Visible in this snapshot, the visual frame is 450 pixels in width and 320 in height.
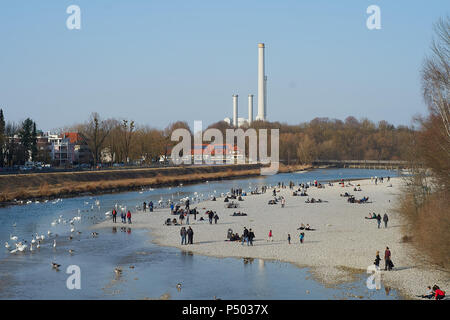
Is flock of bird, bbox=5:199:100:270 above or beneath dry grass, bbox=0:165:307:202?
beneath

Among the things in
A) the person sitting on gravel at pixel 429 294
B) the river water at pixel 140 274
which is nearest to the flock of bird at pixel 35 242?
the river water at pixel 140 274

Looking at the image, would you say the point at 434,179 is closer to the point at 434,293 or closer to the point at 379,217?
the point at 379,217

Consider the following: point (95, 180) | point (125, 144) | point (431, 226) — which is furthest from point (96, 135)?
point (431, 226)

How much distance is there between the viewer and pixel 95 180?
7506cm

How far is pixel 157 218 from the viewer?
4228cm

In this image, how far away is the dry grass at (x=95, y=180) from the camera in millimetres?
60906

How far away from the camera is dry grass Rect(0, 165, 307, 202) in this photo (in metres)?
60.9

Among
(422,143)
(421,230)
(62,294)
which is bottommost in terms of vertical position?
(62,294)

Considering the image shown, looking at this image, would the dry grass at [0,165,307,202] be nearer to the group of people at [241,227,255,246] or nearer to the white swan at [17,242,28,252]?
the white swan at [17,242,28,252]

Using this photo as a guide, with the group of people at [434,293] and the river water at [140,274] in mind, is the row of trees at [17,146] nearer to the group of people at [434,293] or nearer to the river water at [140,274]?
the river water at [140,274]

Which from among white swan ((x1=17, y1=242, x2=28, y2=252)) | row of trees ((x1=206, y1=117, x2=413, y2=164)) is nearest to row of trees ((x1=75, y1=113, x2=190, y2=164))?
row of trees ((x1=206, y1=117, x2=413, y2=164))
